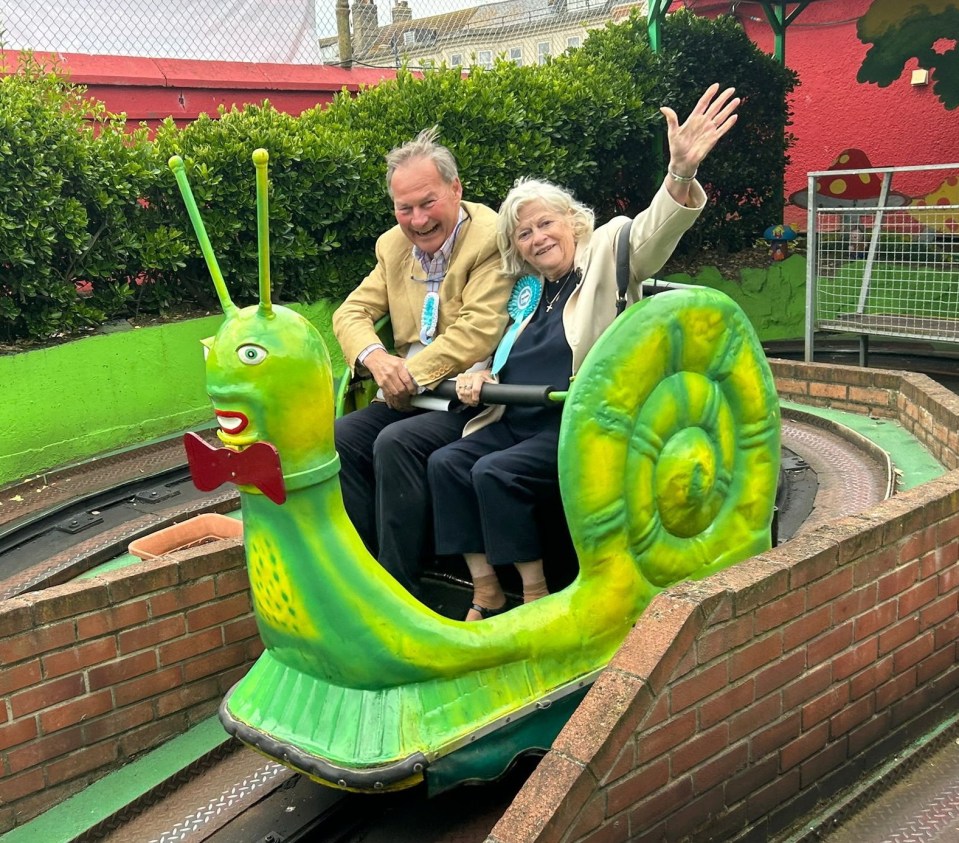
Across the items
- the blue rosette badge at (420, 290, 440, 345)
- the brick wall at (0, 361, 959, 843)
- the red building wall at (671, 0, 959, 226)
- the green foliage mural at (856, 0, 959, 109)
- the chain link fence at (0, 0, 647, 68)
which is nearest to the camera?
the brick wall at (0, 361, 959, 843)

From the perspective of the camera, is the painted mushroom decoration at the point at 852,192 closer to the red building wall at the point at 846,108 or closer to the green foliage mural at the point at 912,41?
the red building wall at the point at 846,108

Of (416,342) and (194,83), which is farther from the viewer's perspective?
(194,83)

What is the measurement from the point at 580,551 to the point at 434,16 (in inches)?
316

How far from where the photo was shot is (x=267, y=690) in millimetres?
2137

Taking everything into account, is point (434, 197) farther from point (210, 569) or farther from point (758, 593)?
point (758, 593)

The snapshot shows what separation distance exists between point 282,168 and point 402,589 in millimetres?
4409

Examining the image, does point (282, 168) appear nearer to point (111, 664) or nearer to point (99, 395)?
point (99, 395)

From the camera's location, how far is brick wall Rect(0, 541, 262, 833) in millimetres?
2350

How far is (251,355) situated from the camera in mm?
1894

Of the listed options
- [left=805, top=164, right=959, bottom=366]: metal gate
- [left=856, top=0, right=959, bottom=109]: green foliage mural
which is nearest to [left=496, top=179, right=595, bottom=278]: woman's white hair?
[left=805, top=164, right=959, bottom=366]: metal gate

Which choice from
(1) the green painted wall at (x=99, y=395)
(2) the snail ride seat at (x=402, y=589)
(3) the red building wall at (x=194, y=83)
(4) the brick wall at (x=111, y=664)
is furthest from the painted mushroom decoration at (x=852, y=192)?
(4) the brick wall at (x=111, y=664)

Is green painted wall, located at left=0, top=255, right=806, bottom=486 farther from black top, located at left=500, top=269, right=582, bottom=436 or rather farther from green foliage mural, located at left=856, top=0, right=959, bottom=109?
green foliage mural, located at left=856, top=0, right=959, bottom=109

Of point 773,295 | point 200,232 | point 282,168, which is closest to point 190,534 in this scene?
point 200,232

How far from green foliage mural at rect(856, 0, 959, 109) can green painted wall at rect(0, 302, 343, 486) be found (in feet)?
25.2
